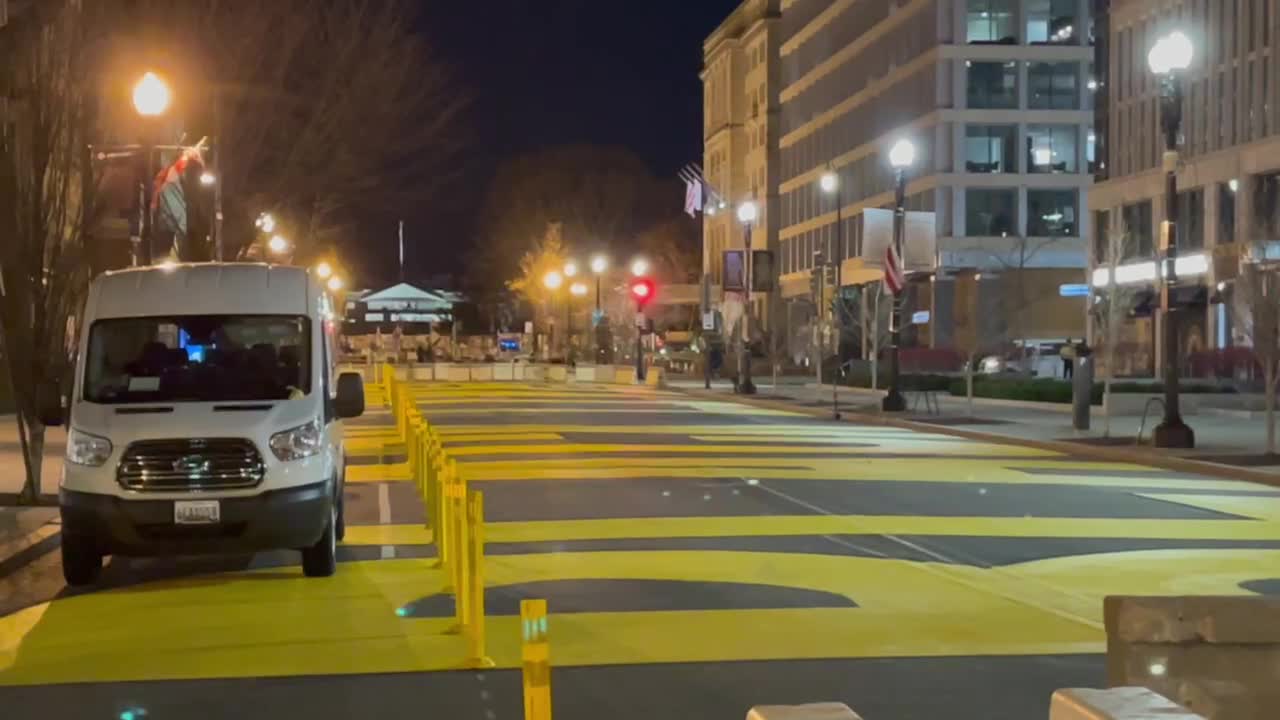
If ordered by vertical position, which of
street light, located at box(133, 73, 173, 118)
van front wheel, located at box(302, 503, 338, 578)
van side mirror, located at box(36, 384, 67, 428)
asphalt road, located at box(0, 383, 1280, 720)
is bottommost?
asphalt road, located at box(0, 383, 1280, 720)

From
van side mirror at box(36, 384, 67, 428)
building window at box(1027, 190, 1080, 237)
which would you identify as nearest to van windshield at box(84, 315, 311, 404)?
van side mirror at box(36, 384, 67, 428)

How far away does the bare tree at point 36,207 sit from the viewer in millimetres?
17094

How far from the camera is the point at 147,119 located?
21.0 metres

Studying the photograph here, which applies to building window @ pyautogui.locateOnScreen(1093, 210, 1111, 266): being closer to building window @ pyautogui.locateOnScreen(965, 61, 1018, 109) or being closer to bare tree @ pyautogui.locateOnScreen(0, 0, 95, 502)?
building window @ pyautogui.locateOnScreen(965, 61, 1018, 109)

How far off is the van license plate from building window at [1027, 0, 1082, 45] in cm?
7041

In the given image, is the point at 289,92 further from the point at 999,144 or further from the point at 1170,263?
the point at 999,144

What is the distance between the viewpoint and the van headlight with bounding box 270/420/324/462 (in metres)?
12.0

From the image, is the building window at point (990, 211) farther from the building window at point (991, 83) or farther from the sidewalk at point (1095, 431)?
the sidewalk at point (1095, 431)

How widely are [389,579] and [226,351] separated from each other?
239 centimetres

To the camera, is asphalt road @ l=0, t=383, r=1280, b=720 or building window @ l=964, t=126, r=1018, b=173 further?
building window @ l=964, t=126, r=1018, b=173

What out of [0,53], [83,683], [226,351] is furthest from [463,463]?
[83,683]

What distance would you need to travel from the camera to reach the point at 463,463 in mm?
24109

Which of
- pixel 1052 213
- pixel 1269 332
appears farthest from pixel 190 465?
pixel 1052 213

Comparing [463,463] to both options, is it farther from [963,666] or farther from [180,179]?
[963,666]
